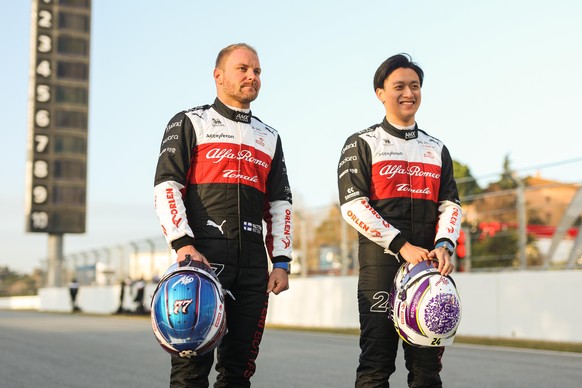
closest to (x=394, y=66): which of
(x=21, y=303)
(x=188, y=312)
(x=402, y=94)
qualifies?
(x=402, y=94)

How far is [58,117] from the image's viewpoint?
44469 millimetres

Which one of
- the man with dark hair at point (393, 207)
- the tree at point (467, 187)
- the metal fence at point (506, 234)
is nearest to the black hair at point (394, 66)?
the man with dark hair at point (393, 207)

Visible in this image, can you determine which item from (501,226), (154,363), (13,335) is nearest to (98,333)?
(13,335)

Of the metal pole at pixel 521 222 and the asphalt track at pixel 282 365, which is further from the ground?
the metal pole at pixel 521 222

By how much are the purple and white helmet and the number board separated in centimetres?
4251

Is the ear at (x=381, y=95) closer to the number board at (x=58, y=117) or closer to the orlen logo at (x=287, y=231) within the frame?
the orlen logo at (x=287, y=231)

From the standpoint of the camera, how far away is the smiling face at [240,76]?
4.01m

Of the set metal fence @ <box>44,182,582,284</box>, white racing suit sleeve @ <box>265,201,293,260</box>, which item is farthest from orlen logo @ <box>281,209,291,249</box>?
metal fence @ <box>44,182,582,284</box>

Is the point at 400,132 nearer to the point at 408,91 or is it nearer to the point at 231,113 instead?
the point at 408,91

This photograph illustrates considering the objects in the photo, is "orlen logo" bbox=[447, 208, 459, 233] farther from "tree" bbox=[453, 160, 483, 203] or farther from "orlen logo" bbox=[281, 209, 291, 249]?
"tree" bbox=[453, 160, 483, 203]

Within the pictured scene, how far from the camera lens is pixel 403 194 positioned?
14.1 feet

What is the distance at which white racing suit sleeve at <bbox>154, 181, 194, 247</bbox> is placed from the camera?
376 centimetres

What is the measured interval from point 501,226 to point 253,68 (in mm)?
11264

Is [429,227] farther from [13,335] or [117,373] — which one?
[13,335]
